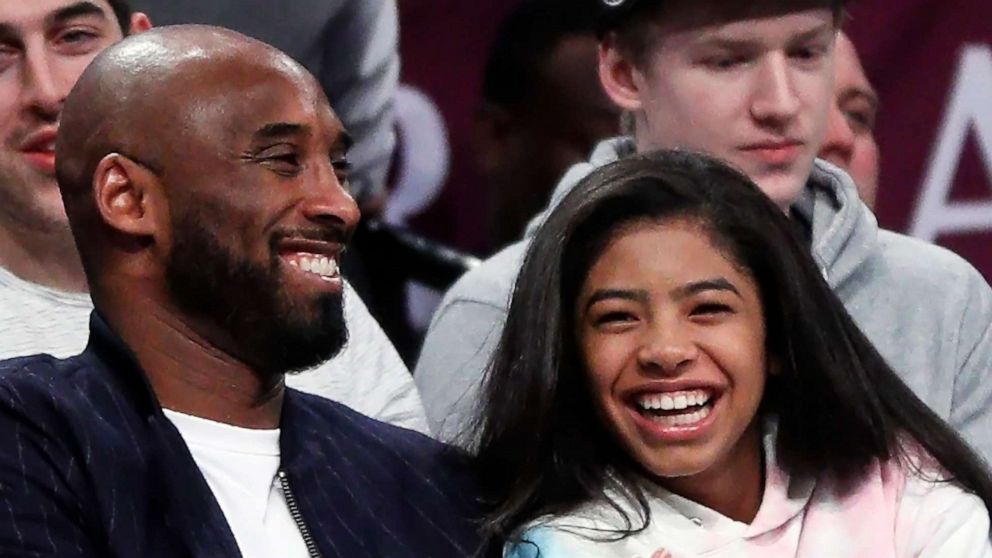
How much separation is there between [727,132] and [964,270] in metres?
0.30

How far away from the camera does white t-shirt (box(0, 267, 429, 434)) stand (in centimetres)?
269

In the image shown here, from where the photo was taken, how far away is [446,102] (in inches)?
157

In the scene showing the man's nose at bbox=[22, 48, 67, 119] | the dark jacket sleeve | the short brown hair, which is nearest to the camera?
the dark jacket sleeve

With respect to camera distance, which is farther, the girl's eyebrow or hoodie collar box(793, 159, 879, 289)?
hoodie collar box(793, 159, 879, 289)

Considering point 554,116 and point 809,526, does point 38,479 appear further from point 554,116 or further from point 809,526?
→ point 554,116

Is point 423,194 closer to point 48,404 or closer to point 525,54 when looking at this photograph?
point 525,54

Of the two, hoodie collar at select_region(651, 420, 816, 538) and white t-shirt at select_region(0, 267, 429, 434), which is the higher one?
hoodie collar at select_region(651, 420, 816, 538)

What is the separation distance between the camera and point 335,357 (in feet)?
8.82

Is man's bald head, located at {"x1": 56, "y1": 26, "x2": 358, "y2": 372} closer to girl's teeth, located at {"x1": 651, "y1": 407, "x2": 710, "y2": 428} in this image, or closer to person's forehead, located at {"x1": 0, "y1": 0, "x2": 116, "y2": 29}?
girl's teeth, located at {"x1": 651, "y1": 407, "x2": 710, "y2": 428}

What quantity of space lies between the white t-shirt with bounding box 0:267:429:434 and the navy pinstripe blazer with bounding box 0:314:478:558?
0.29 m

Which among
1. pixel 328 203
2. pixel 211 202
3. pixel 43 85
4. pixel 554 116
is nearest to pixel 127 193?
pixel 211 202

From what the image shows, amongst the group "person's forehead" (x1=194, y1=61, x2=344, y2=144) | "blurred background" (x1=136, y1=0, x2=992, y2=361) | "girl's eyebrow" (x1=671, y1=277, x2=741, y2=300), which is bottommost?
"blurred background" (x1=136, y1=0, x2=992, y2=361)

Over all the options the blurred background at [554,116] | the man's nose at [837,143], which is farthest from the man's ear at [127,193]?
the blurred background at [554,116]

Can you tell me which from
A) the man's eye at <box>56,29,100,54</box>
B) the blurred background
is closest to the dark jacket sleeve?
the man's eye at <box>56,29,100,54</box>
